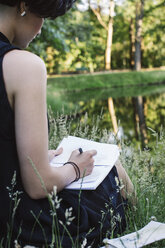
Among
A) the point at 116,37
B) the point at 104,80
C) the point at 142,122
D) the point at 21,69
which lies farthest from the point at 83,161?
the point at 116,37

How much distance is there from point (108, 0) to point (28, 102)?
2746cm

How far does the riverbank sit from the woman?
17496mm

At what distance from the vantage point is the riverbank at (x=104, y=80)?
2067cm

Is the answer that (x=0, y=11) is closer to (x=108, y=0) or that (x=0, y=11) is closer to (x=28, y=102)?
(x=28, y=102)

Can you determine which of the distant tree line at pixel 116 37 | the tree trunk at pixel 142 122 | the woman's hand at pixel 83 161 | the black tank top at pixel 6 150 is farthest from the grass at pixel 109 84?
the black tank top at pixel 6 150

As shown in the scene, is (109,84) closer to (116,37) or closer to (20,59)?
(116,37)

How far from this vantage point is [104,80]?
23188 millimetres

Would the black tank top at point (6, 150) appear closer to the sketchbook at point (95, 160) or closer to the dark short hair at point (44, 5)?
the dark short hair at point (44, 5)

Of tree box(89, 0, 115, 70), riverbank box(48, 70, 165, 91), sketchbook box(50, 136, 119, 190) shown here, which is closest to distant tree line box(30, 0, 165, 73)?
tree box(89, 0, 115, 70)

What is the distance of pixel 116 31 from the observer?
31.8m

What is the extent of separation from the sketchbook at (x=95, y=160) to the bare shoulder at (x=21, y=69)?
53 cm

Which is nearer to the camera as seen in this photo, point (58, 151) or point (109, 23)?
point (58, 151)

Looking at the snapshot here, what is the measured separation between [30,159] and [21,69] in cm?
34

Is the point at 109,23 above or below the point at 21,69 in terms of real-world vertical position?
above
